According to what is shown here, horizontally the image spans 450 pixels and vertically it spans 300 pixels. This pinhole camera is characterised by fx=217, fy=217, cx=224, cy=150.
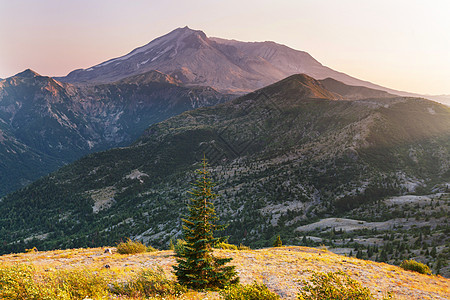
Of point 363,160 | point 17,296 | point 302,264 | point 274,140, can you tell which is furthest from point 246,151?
point 17,296

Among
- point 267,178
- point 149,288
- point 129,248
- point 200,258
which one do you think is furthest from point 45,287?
point 267,178

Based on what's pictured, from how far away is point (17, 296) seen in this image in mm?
8258

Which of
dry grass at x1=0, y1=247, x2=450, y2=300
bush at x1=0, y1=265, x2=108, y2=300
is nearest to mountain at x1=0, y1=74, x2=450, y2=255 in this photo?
dry grass at x1=0, y1=247, x2=450, y2=300

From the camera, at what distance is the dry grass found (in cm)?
1401

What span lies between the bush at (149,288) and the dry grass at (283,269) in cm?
89

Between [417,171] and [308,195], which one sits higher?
[417,171]

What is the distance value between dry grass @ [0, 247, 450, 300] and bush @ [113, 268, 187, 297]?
2.92ft

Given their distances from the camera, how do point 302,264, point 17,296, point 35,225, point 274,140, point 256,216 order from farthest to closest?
point 274,140 < point 35,225 < point 256,216 < point 302,264 < point 17,296

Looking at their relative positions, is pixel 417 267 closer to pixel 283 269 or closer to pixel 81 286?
pixel 283 269

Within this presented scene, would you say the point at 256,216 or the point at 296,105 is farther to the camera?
the point at 296,105

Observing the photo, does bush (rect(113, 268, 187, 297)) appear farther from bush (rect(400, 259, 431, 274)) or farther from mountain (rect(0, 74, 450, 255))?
mountain (rect(0, 74, 450, 255))

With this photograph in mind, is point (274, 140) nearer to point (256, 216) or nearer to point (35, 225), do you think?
point (256, 216)

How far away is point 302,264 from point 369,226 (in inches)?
1483

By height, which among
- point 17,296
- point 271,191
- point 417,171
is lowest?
point 271,191
